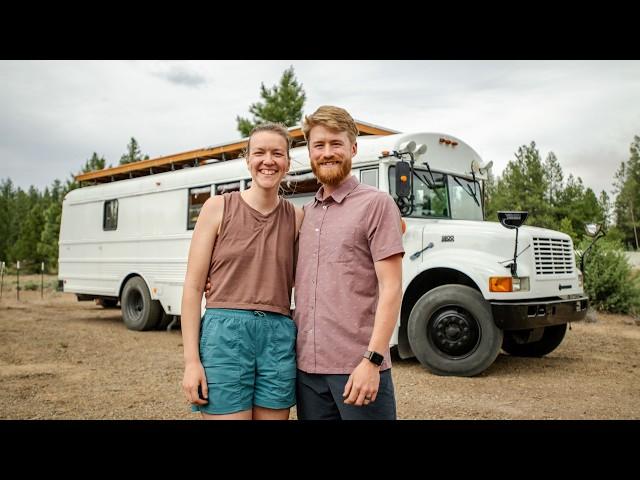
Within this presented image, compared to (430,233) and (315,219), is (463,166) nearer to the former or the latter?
(430,233)

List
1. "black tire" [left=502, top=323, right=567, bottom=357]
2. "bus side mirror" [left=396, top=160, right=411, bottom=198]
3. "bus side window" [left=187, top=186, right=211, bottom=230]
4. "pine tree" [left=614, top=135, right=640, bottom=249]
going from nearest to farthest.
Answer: "bus side mirror" [left=396, top=160, right=411, bottom=198]
"black tire" [left=502, top=323, right=567, bottom=357]
"bus side window" [left=187, top=186, right=211, bottom=230]
"pine tree" [left=614, top=135, right=640, bottom=249]

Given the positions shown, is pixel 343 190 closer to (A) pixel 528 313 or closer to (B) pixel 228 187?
(A) pixel 528 313

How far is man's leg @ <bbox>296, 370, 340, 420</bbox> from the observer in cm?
217

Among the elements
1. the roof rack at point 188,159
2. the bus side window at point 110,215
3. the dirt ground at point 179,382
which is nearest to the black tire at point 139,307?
the dirt ground at point 179,382

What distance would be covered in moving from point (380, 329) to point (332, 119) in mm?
781

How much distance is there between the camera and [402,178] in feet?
21.3

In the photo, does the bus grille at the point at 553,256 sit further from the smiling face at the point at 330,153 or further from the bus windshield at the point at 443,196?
the smiling face at the point at 330,153

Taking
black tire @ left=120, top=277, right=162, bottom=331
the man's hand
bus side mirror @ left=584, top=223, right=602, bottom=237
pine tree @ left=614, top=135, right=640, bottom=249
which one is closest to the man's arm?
the man's hand

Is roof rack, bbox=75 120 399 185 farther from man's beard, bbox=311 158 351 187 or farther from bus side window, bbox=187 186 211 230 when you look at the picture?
man's beard, bbox=311 158 351 187

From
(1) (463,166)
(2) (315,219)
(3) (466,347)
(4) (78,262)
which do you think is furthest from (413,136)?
(4) (78,262)

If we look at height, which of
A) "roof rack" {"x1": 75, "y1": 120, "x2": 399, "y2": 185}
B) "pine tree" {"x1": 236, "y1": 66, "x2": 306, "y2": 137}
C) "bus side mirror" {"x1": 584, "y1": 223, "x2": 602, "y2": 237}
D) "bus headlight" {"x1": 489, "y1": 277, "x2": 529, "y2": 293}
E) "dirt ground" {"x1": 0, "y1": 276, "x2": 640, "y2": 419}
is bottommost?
"dirt ground" {"x1": 0, "y1": 276, "x2": 640, "y2": 419}

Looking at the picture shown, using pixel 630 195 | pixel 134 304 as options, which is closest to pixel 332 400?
pixel 134 304

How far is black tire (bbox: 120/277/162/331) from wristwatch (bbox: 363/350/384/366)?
8704 millimetres

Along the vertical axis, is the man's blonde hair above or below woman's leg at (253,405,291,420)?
above
